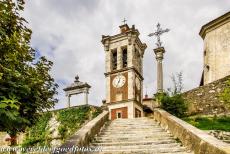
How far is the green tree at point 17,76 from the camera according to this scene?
5957mm

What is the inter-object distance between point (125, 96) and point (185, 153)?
23426 mm

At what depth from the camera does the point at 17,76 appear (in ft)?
19.9

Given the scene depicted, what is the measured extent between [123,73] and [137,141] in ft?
71.2

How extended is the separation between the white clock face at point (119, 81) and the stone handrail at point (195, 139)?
1952 cm

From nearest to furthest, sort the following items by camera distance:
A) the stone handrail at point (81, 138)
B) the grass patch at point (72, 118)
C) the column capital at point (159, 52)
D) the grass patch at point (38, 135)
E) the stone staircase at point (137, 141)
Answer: the stone handrail at point (81, 138) → the stone staircase at point (137, 141) → the grass patch at point (38, 135) → the grass patch at point (72, 118) → the column capital at point (159, 52)

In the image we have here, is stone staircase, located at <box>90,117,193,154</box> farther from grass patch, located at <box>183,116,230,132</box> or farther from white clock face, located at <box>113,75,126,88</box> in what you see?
white clock face, located at <box>113,75,126,88</box>

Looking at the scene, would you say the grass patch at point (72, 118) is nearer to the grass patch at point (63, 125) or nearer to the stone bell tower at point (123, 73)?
the grass patch at point (63, 125)

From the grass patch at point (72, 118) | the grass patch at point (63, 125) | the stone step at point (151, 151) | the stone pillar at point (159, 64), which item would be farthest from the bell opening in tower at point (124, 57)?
the stone step at point (151, 151)

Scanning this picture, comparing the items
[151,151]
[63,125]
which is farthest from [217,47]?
[151,151]

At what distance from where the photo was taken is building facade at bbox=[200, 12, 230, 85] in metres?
27.2

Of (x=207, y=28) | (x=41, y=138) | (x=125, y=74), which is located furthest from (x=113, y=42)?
(x=41, y=138)

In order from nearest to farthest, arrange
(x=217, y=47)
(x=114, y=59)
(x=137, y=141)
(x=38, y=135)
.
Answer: (x=137, y=141), (x=38, y=135), (x=217, y=47), (x=114, y=59)

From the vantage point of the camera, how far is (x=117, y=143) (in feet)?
33.4

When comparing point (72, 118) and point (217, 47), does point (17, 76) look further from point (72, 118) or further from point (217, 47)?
point (217, 47)
